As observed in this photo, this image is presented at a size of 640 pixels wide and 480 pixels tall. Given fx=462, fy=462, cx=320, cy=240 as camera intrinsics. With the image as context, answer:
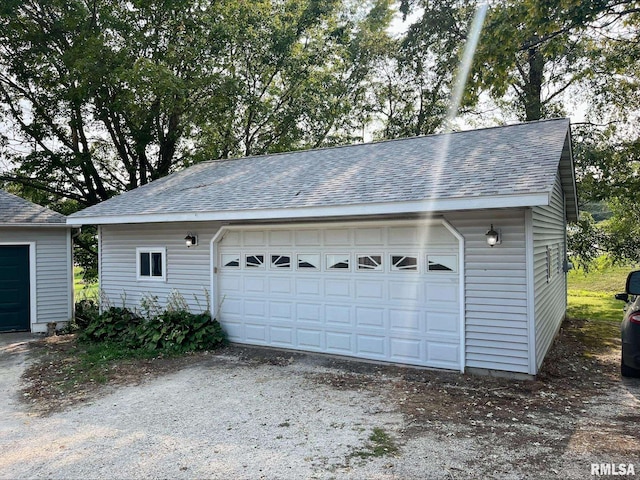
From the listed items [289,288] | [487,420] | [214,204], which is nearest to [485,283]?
[487,420]

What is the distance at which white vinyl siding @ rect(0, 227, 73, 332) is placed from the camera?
10.3 meters

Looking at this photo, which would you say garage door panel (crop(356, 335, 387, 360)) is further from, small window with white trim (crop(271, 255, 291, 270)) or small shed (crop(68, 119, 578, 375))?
small window with white trim (crop(271, 255, 291, 270))

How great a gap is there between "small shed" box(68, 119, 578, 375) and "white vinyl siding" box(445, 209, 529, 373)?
17 millimetres

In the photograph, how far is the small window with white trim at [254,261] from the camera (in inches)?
317

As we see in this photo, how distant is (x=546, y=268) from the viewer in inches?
292

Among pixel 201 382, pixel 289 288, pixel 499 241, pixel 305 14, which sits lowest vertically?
pixel 201 382

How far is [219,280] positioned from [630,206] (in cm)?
1313

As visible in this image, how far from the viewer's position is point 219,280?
8453mm

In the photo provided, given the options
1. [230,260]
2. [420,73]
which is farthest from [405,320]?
[420,73]

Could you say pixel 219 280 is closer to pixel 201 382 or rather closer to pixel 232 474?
pixel 201 382

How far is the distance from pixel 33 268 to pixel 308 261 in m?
6.70

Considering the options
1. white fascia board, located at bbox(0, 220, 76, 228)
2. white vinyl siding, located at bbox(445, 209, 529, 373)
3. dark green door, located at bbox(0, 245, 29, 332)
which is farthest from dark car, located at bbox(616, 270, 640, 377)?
dark green door, located at bbox(0, 245, 29, 332)

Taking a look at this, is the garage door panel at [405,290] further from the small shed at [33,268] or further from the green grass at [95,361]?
the small shed at [33,268]

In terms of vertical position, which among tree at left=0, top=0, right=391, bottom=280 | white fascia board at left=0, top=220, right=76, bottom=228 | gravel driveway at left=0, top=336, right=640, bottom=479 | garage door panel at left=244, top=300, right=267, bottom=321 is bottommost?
gravel driveway at left=0, top=336, right=640, bottom=479
